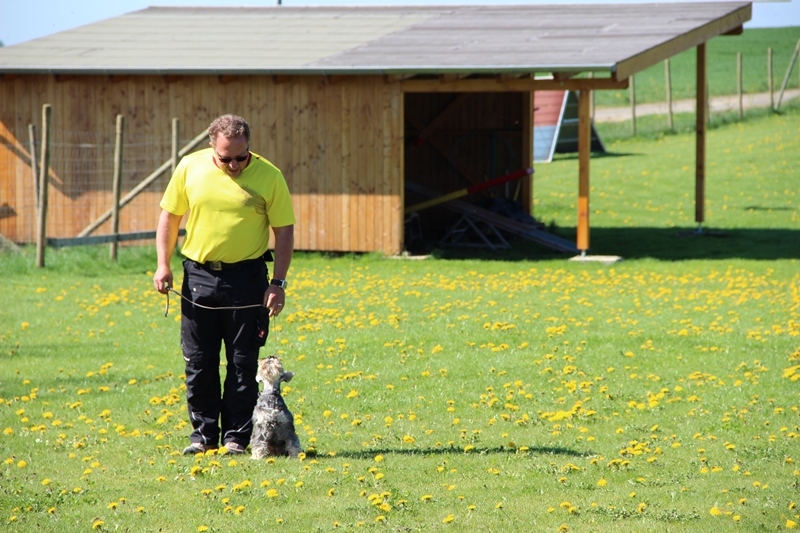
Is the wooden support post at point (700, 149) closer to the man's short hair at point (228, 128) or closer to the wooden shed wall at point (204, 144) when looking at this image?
the wooden shed wall at point (204, 144)

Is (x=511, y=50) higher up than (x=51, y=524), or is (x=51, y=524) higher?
(x=511, y=50)

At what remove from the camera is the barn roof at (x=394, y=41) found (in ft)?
58.1

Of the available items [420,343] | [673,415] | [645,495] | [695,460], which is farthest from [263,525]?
[420,343]

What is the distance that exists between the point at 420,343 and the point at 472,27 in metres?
11.3

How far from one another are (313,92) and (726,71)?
40935 mm

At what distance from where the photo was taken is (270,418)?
694 cm

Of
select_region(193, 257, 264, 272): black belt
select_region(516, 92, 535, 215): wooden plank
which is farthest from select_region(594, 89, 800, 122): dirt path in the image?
select_region(193, 257, 264, 272): black belt

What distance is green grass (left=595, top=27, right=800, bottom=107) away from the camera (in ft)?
160

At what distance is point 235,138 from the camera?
6.75 metres

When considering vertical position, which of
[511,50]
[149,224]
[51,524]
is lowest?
[51,524]

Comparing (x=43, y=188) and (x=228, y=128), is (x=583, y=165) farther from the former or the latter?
(x=228, y=128)

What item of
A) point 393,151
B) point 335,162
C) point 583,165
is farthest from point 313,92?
point 583,165

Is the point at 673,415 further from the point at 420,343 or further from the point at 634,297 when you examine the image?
the point at 634,297

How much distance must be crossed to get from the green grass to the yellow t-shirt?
4197 cm
